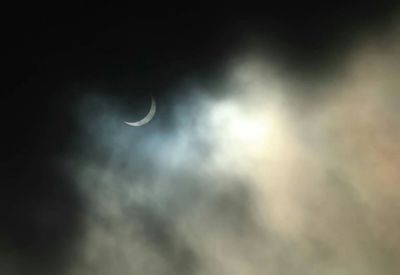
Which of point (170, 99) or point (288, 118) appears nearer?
point (288, 118)

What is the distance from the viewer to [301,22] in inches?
161

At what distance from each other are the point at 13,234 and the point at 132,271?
4.54ft

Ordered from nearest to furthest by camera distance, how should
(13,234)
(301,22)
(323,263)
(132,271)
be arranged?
(323,263), (301,22), (132,271), (13,234)

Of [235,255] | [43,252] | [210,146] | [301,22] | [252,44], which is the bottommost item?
[43,252]

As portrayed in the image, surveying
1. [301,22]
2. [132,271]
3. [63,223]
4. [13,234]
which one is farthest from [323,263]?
[13,234]

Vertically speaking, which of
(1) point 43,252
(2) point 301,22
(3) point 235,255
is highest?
(2) point 301,22

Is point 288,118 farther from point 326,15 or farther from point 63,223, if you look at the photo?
point 63,223

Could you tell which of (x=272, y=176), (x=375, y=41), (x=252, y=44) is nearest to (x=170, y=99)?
(x=252, y=44)

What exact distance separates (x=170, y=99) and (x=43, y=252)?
6.86ft

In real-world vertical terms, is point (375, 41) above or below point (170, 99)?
above

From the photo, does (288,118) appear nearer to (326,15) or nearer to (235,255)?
(326,15)

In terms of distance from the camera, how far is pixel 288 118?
4035 millimetres

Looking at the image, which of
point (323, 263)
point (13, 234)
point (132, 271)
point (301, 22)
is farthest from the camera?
point (13, 234)

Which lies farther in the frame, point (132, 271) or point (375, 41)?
point (132, 271)
